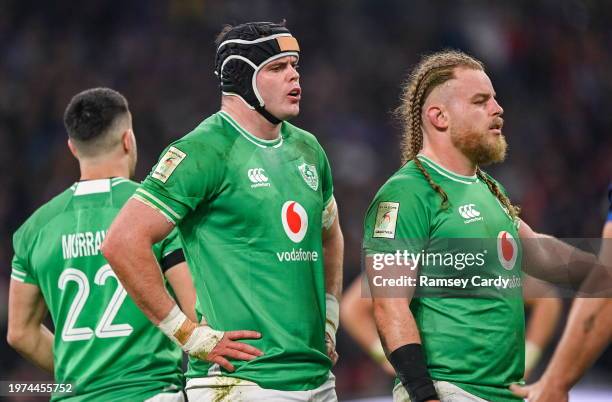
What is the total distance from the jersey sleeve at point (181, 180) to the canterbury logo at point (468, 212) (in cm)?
107

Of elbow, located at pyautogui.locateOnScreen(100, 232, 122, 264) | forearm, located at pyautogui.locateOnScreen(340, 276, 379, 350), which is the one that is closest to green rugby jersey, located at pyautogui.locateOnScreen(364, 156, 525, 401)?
elbow, located at pyautogui.locateOnScreen(100, 232, 122, 264)

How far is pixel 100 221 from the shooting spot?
5.59m

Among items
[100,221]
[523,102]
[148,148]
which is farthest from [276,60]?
[523,102]

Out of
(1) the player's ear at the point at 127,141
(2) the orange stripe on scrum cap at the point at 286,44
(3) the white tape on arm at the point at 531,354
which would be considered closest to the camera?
(2) the orange stripe on scrum cap at the point at 286,44

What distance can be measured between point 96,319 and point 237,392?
41.0 inches

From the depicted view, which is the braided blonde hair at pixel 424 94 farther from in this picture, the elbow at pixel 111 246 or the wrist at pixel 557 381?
the elbow at pixel 111 246

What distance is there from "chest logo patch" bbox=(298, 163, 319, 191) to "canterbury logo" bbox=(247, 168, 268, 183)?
0.24 metres

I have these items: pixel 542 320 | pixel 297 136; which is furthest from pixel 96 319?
pixel 542 320

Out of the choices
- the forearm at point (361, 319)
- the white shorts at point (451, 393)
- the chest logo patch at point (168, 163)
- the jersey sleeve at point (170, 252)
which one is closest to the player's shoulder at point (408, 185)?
the white shorts at point (451, 393)

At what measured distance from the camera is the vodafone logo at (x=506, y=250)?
16.7ft

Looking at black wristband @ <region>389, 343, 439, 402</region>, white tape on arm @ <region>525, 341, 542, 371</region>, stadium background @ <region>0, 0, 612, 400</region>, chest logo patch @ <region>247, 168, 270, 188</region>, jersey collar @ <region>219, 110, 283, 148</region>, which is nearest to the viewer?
black wristband @ <region>389, 343, 439, 402</region>

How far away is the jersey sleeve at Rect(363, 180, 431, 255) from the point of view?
4934 millimetres

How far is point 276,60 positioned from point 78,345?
5.54ft

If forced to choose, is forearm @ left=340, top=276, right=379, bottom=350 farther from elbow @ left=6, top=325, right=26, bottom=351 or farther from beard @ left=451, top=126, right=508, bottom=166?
elbow @ left=6, top=325, right=26, bottom=351
